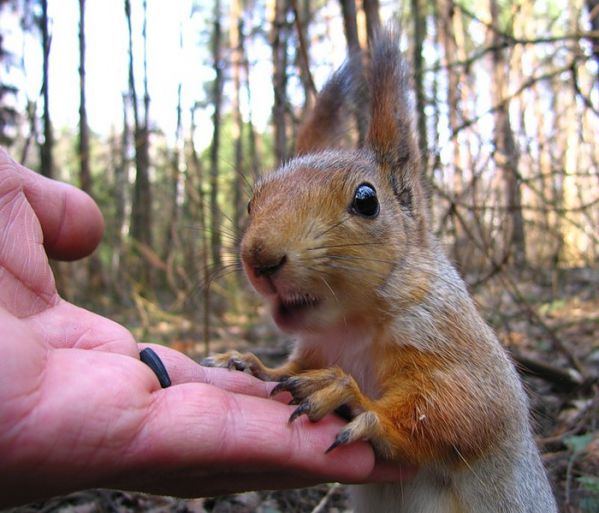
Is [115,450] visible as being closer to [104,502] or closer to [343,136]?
[104,502]

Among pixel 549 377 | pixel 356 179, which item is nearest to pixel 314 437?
pixel 356 179

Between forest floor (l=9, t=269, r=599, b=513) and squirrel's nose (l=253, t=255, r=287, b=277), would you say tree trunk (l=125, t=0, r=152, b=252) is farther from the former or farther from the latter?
squirrel's nose (l=253, t=255, r=287, b=277)

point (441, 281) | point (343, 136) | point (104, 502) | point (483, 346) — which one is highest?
point (343, 136)

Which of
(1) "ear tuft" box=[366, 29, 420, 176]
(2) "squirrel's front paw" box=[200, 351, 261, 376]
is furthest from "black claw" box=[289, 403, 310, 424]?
(1) "ear tuft" box=[366, 29, 420, 176]

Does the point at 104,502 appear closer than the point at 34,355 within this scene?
No

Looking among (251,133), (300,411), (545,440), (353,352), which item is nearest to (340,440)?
(300,411)
